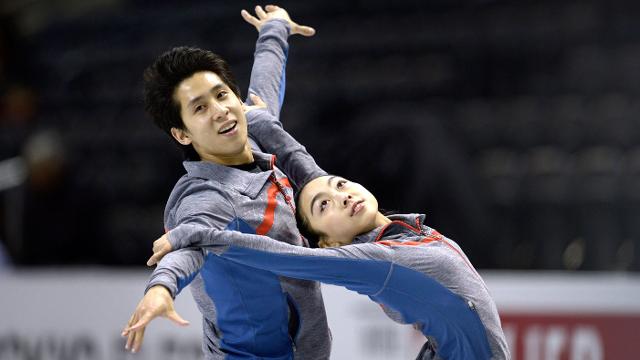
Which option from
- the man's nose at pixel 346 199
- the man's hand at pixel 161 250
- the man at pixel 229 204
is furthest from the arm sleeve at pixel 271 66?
the man's hand at pixel 161 250

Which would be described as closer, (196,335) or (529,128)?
(196,335)

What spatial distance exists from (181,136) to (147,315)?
2.49 ft

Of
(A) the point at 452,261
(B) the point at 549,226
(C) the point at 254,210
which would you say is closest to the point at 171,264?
(C) the point at 254,210

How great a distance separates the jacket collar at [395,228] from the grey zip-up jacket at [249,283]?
0.19m

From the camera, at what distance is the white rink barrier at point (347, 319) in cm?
441

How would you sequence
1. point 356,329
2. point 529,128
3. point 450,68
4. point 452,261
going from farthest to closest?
point 450,68 < point 529,128 < point 356,329 < point 452,261

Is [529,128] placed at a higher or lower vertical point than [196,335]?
higher

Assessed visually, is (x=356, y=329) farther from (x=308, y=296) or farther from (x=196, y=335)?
(x=308, y=296)

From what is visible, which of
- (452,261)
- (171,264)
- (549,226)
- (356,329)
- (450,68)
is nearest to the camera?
(171,264)

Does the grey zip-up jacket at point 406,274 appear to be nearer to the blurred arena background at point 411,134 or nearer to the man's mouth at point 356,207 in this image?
the man's mouth at point 356,207

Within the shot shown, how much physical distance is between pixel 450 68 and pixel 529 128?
0.79 m

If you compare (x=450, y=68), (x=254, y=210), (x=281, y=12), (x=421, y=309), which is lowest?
(x=421, y=309)

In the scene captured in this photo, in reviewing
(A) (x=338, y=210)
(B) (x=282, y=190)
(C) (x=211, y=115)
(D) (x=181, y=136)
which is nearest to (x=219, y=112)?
(C) (x=211, y=115)

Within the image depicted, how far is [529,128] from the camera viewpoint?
6117 millimetres
